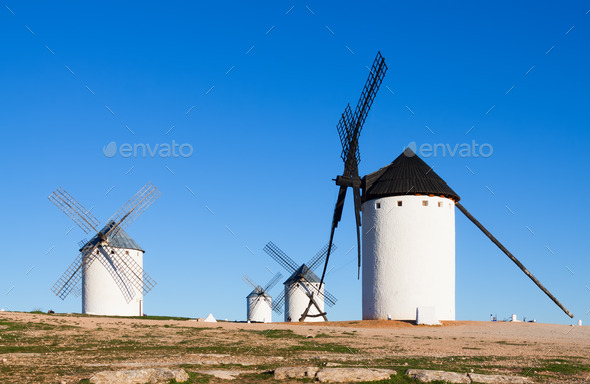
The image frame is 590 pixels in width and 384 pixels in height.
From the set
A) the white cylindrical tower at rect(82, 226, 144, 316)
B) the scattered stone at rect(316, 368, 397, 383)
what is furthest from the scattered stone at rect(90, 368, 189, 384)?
the white cylindrical tower at rect(82, 226, 144, 316)

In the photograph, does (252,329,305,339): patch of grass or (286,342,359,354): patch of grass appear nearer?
(286,342,359,354): patch of grass

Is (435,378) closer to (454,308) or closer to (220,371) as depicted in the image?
A: (220,371)

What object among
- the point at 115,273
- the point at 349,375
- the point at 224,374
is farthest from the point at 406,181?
the point at 115,273

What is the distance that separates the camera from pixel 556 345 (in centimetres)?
2236

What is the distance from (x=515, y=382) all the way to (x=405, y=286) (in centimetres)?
2199

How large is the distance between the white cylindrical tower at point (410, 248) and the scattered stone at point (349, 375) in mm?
21742

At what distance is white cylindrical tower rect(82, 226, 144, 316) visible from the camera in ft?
153

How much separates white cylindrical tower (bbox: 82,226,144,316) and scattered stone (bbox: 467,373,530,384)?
3794 centimetres

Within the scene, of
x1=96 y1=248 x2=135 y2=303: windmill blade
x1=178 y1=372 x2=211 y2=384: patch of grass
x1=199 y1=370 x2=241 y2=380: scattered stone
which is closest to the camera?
x1=178 y1=372 x2=211 y2=384: patch of grass

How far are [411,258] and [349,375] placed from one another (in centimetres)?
2264

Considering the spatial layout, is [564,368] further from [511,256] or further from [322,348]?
[511,256]

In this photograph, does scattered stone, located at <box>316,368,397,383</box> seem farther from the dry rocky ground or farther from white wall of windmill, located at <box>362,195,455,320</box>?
white wall of windmill, located at <box>362,195,455,320</box>

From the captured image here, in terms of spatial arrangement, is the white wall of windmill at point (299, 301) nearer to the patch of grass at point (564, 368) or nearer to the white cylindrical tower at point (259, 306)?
the white cylindrical tower at point (259, 306)

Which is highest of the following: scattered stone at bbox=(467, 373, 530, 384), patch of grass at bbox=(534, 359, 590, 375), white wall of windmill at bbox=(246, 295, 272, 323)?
white wall of windmill at bbox=(246, 295, 272, 323)
